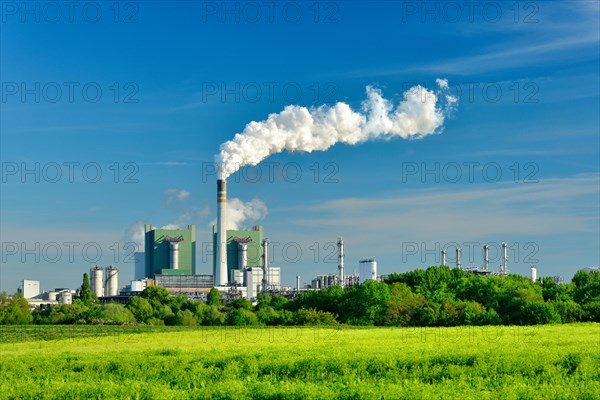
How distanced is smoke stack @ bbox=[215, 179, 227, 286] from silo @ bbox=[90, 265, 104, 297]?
43305 mm

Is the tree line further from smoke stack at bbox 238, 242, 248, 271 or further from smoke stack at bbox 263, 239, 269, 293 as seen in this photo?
smoke stack at bbox 238, 242, 248, 271

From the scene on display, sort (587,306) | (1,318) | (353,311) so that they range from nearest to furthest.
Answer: (587,306) → (353,311) → (1,318)

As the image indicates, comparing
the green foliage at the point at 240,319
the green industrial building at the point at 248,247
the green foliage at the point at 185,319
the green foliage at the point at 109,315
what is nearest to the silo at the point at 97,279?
the green industrial building at the point at 248,247

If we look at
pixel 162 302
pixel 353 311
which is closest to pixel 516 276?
pixel 353 311

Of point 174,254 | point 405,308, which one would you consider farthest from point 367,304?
point 174,254

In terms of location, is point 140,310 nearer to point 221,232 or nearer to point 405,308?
point 405,308

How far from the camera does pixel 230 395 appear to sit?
18.7 metres

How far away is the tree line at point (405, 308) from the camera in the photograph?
76.2 m

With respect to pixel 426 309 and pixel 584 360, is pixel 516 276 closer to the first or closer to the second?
pixel 426 309

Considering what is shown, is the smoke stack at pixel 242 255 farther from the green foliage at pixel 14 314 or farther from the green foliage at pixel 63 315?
the green foliage at pixel 63 315

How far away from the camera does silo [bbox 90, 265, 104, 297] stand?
7666 inches

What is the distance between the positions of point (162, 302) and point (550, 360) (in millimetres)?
105799

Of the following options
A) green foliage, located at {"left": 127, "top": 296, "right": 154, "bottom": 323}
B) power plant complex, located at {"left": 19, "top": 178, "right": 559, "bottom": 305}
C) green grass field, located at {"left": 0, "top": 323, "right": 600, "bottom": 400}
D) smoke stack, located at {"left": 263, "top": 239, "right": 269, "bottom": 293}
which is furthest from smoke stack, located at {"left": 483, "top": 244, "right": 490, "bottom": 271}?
green grass field, located at {"left": 0, "top": 323, "right": 600, "bottom": 400}

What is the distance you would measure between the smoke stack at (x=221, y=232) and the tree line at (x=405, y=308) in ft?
132
